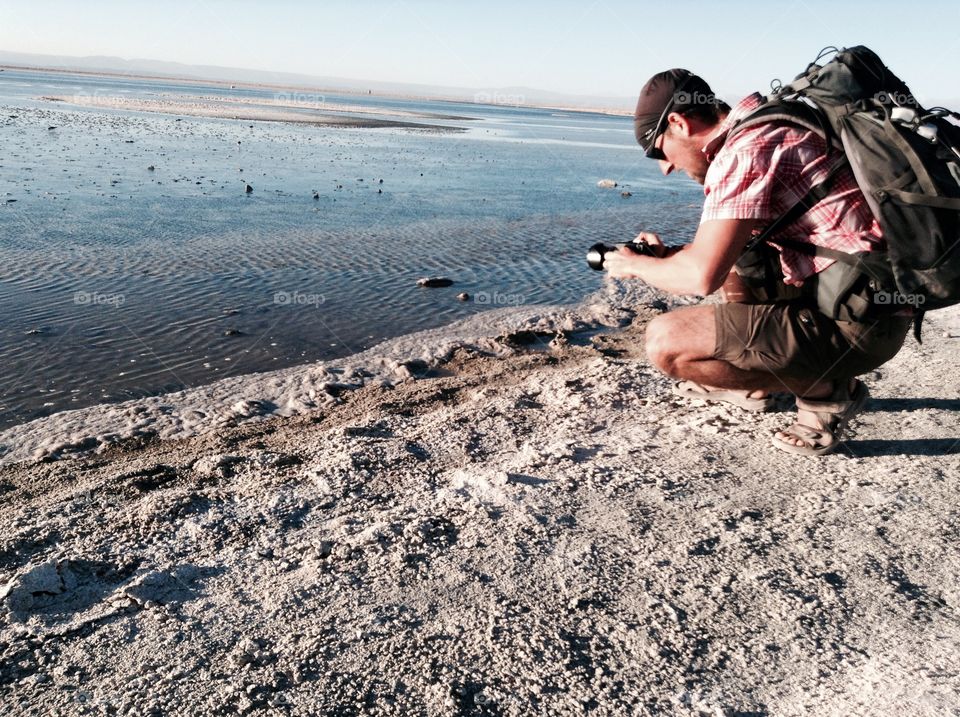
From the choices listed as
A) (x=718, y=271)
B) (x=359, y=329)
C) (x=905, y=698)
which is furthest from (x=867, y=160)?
(x=359, y=329)

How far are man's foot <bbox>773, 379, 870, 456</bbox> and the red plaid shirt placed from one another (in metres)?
1.00

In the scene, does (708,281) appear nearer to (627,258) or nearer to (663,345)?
(627,258)

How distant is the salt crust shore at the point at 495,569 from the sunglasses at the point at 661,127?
151 cm

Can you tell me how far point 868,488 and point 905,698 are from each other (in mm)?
1398

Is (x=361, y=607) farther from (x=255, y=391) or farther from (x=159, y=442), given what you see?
(x=255, y=391)

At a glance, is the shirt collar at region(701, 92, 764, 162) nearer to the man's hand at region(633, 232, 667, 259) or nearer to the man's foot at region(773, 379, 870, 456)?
the man's hand at region(633, 232, 667, 259)

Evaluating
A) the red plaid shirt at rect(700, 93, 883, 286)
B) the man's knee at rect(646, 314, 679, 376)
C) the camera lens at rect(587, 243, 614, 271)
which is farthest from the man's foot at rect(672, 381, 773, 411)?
the red plaid shirt at rect(700, 93, 883, 286)

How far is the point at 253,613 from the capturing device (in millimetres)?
2387
